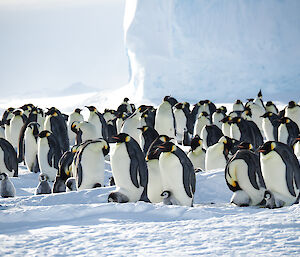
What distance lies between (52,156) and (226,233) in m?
4.44

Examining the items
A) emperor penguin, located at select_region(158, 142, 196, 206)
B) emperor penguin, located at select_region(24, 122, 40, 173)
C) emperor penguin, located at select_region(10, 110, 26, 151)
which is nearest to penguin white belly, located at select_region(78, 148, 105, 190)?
emperor penguin, located at select_region(158, 142, 196, 206)

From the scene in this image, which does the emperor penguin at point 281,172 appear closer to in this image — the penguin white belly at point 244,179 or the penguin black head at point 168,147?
the penguin white belly at point 244,179

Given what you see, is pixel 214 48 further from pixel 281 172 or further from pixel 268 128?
pixel 281 172

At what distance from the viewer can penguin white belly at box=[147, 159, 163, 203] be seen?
15.5 ft

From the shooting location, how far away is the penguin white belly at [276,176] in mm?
4105

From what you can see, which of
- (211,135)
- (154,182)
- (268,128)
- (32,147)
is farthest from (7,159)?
(268,128)

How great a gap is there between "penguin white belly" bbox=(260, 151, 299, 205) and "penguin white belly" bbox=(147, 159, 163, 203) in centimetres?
106

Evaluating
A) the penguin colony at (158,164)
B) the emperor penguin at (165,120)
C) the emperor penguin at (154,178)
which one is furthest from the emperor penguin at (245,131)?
the emperor penguin at (154,178)

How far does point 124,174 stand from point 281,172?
140cm

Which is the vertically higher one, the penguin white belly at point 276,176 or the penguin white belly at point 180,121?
the penguin white belly at point 180,121

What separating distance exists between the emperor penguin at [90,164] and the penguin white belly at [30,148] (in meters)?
2.52

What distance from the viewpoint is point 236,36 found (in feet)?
67.9

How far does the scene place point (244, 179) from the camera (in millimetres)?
4324

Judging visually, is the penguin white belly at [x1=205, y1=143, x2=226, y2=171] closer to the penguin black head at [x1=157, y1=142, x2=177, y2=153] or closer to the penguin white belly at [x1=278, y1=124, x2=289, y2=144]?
the penguin black head at [x1=157, y1=142, x2=177, y2=153]
